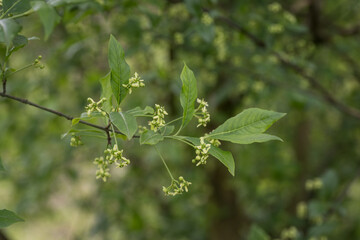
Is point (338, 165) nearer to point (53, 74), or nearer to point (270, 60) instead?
point (270, 60)

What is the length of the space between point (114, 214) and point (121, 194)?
35 cm

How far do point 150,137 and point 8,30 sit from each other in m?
0.36

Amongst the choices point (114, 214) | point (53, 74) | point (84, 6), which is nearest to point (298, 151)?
point (114, 214)

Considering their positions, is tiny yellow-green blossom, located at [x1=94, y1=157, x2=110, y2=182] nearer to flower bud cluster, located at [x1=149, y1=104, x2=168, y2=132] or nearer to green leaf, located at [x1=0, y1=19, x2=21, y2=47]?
flower bud cluster, located at [x1=149, y1=104, x2=168, y2=132]

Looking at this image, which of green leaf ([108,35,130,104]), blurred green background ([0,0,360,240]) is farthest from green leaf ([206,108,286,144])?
blurred green background ([0,0,360,240])

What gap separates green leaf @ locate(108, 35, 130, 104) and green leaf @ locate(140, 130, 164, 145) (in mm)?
93

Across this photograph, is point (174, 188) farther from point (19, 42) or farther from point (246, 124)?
point (19, 42)

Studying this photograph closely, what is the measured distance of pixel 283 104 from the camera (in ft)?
8.95

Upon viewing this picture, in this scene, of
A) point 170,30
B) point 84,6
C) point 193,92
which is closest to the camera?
point 193,92

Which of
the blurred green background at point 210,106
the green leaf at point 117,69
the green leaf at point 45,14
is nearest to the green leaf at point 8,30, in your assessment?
the green leaf at point 45,14

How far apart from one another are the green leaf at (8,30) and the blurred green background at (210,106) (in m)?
0.63

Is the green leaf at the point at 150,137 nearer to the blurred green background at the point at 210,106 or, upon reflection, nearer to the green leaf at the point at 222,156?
the green leaf at the point at 222,156

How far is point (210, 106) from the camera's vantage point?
290 cm

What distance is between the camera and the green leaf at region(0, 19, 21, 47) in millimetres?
733
